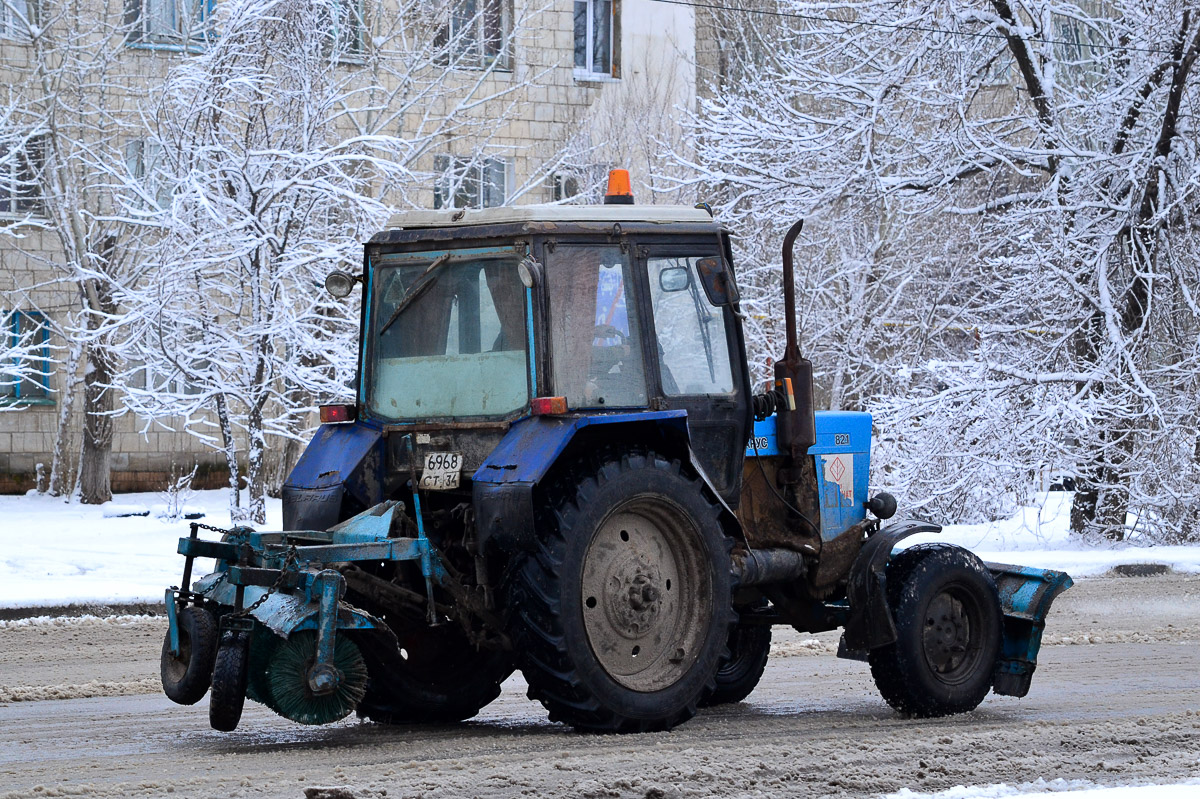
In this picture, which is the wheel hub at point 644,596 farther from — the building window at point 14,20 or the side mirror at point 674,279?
the building window at point 14,20

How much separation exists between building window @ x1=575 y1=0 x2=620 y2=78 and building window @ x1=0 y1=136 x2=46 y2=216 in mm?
9751

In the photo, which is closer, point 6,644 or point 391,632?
point 391,632

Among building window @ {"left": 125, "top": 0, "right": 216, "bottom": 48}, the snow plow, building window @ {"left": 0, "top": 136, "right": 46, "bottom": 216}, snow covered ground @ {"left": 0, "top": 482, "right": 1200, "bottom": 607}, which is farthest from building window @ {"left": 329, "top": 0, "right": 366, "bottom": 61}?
the snow plow

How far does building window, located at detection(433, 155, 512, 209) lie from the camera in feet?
70.3

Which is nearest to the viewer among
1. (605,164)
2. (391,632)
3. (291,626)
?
(291,626)

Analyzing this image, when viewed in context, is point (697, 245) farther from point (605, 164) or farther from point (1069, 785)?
point (605, 164)

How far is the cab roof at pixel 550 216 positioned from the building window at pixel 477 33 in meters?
14.2

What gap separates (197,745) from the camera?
24.6 feet

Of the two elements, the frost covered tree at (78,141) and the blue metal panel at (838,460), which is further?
the frost covered tree at (78,141)

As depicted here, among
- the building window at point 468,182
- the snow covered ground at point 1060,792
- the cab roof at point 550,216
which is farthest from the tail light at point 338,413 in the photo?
the building window at point 468,182

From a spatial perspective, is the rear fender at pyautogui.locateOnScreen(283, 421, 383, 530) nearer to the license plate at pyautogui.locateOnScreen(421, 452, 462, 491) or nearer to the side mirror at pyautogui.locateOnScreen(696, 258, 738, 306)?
the license plate at pyautogui.locateOnScreen(421, 452, 462, 491)

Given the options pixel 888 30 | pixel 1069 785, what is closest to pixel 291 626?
pixel 1069 785

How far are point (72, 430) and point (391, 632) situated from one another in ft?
61.8

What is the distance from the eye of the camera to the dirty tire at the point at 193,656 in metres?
7.29
